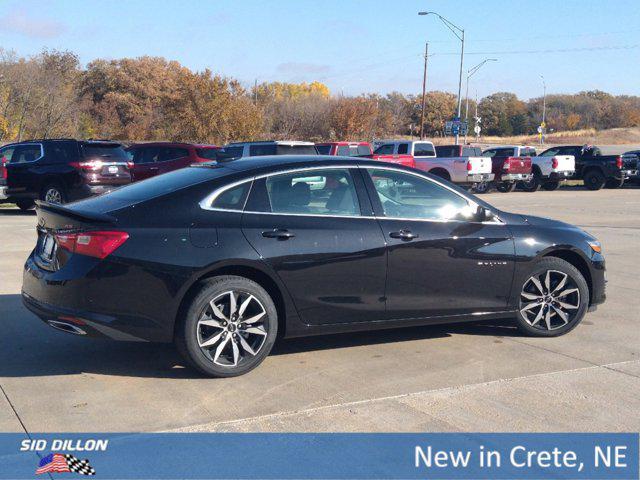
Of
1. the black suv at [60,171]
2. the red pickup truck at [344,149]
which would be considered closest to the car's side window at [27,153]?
the black suv at [60,171]

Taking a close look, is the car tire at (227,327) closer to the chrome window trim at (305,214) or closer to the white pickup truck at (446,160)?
the chrome window trim at (305,214)

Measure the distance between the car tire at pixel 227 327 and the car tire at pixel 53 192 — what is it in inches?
516

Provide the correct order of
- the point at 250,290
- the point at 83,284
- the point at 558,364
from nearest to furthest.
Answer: the point at 83,284 < the point at 250,290 < the point at 558,364

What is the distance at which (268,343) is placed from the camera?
18.3 ft

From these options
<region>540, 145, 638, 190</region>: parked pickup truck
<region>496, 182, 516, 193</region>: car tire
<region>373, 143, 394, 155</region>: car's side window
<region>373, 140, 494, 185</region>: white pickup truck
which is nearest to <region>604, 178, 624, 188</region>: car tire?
<region>540, 145, 638, 190</region>: parked pickup truck

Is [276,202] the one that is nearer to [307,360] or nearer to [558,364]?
[307,360]

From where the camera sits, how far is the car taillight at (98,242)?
5.16 meters

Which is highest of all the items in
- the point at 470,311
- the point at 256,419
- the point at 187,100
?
the point at 187,100

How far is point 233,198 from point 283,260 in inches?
23.9

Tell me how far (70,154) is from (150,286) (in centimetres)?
1330

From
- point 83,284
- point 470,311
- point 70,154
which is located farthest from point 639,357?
point 70,154

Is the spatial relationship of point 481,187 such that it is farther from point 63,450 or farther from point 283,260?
point 63,450

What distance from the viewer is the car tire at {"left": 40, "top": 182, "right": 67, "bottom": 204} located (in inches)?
680

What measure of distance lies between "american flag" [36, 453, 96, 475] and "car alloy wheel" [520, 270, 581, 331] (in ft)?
13.4
